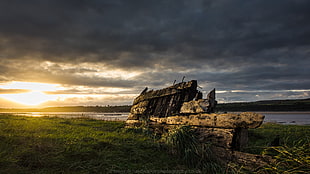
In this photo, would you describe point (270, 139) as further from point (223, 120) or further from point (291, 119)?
point (291, 119)

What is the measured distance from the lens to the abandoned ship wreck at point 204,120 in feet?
15.9

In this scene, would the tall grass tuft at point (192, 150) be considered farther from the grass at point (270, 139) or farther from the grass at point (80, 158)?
the grass at point (270, 139)

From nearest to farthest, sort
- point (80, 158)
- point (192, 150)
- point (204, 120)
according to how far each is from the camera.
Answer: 1. point (80, 158)
2. point (192, 150)
3. point (204, 120)

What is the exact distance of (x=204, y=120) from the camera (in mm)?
6074

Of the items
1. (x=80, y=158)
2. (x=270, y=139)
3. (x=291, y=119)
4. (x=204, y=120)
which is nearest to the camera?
(x=80, y=158)

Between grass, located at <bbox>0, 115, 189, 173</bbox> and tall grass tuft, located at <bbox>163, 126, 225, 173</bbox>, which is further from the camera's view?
tall grass tuft, located at <bbox>163, 126, 225, 173</bbox>

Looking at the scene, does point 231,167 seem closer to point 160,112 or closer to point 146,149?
point 146,149

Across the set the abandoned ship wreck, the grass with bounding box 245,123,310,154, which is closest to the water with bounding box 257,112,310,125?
the grass with bounding box 245,123,310,154

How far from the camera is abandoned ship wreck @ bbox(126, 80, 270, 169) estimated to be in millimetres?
4836

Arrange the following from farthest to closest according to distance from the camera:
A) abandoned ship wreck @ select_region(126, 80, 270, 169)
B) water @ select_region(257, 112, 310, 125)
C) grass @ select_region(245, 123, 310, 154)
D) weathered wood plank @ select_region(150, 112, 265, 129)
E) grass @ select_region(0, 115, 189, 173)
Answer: water @ select_region(257, 112, 310, 125)
grass @ select_region(245, 123, 310, 154)
abandoned ship wreck @ select_region(126, 80, 270, 169)
weathered wood plank @ select_region(150, 112, 265, 129)
grass @ select_region(0, 115, 189, 173)

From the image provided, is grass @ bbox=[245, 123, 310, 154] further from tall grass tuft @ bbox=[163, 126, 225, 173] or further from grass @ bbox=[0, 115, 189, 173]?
grass @ bbox=[0, 115, 189, 173]

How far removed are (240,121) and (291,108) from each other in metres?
73.9

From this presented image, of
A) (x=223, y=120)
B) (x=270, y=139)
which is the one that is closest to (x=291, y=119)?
(x=270, y=139)

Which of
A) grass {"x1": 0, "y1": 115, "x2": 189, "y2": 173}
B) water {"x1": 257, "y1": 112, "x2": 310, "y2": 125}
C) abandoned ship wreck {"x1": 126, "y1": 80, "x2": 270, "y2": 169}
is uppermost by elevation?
abandoned ship wreck {"x1": 126, "y1": 80, "x2": 270, "y2": 169}
